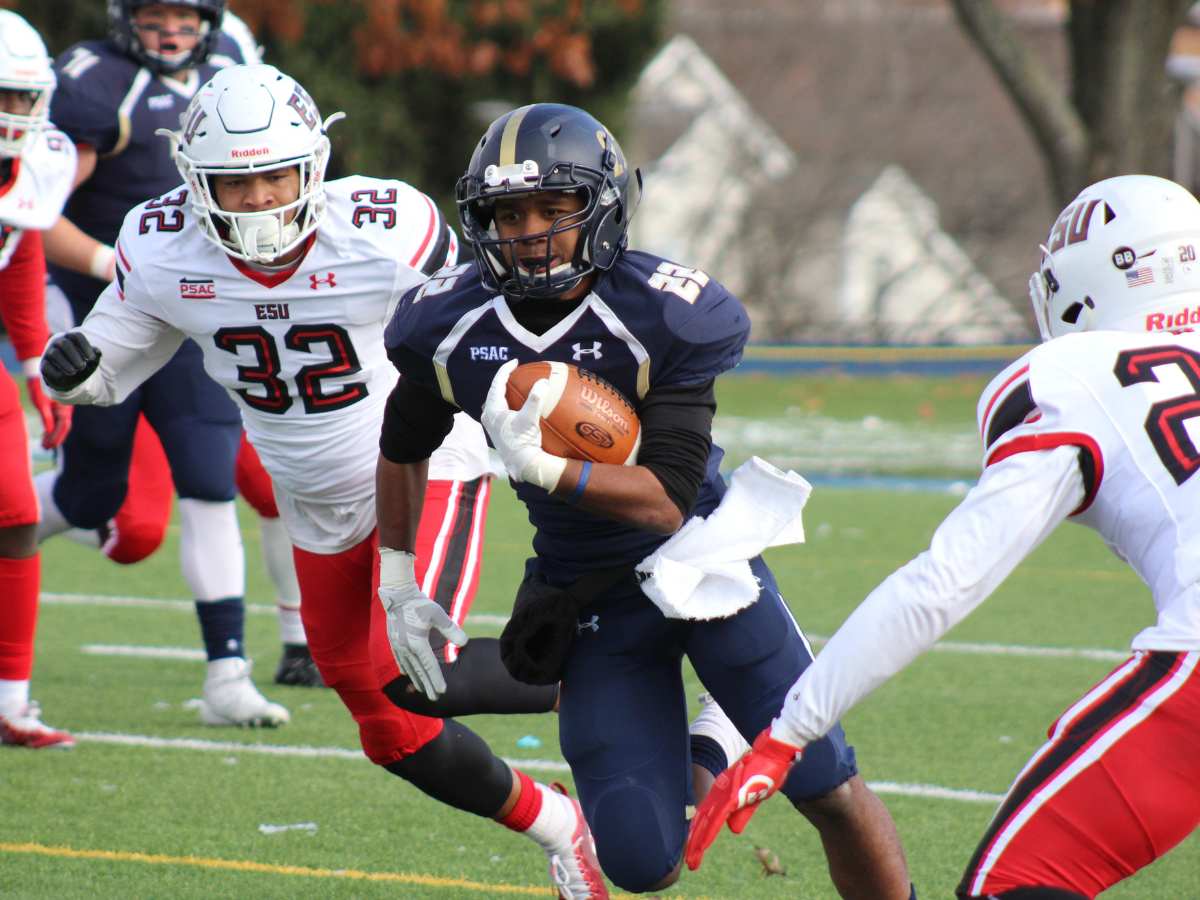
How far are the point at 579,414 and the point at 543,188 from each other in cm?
44

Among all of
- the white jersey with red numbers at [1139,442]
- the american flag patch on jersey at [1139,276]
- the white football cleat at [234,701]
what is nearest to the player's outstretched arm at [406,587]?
the white jersey with red numbers at [1139,442]

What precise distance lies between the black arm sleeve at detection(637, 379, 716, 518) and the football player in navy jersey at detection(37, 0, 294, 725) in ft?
8.25

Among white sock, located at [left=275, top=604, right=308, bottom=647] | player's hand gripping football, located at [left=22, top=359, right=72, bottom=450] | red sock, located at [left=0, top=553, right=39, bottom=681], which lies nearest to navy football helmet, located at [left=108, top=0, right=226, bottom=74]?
player's hand gripping football, located at [left=22, top=359, right=72, bottom=450]

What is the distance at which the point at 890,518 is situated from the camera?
979cm

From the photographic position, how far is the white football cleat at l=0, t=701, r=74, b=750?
506 centimetres

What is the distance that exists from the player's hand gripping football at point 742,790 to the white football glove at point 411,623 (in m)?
1.11

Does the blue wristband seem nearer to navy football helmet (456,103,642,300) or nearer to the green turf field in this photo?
navy football helmet (456,103,642,300)

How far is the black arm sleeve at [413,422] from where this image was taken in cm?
357

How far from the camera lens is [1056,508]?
2.65 metres

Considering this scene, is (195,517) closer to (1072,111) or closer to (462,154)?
(1072,111)

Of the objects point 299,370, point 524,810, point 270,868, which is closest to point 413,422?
point 299,370

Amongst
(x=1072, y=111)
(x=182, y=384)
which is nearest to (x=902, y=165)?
(x=1072, y=111)

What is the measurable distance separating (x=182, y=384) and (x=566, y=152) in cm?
247

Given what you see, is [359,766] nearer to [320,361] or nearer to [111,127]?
[320,361]
